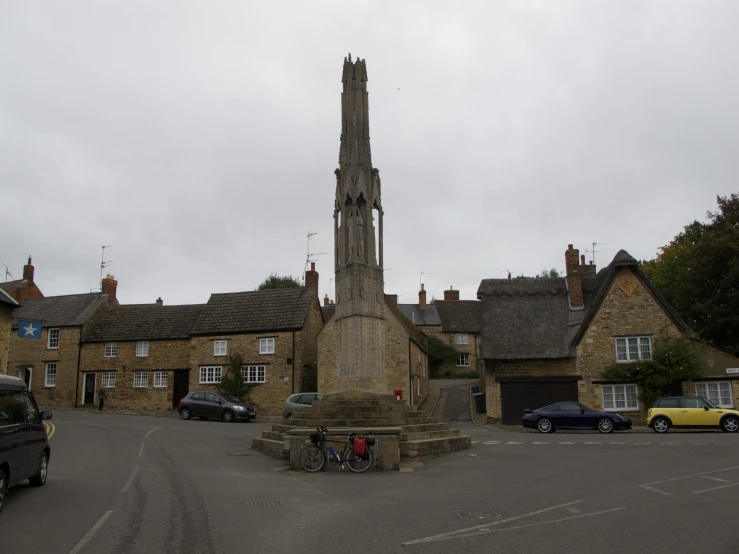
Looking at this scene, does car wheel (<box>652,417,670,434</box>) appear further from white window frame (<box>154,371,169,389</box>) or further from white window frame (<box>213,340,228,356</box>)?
white window frame (<box>154,371,169,389</box>)

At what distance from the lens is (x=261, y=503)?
30.8 feet

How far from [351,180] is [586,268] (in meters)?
20.9

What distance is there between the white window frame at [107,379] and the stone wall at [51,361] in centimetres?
181

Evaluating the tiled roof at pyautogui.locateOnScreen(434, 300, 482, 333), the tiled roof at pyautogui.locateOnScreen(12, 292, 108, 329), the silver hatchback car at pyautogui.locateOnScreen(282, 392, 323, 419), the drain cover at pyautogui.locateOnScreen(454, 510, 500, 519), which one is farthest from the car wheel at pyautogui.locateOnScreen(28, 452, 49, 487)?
the tiled roof at pyautogui.locateOnScreen(434, 300, 482, 333)

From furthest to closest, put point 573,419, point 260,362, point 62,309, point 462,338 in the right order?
point 462,338
point 62,309
point 260,362
point 573,419

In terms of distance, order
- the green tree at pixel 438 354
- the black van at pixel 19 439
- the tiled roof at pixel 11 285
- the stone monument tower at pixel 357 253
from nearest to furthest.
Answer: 1. the black van at pixel 19 439
2. the stone monument tower at pixel 357 253
3. the tiled roof at pixel 11 285
4. the green tree at pixel 438 354

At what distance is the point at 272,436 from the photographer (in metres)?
17.5

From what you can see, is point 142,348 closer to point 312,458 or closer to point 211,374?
point 211,374

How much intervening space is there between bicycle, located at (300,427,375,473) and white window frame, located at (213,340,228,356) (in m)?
24.0

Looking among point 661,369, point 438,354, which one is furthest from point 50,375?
point 661,369

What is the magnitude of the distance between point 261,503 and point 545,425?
57.2 ft

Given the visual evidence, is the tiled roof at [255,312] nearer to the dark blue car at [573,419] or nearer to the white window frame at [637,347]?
the dark blue car at [573,419]

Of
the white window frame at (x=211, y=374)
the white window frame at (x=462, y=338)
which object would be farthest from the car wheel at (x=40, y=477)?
the white window frame at (x=462, y=338)

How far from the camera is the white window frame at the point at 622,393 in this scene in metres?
29.0
